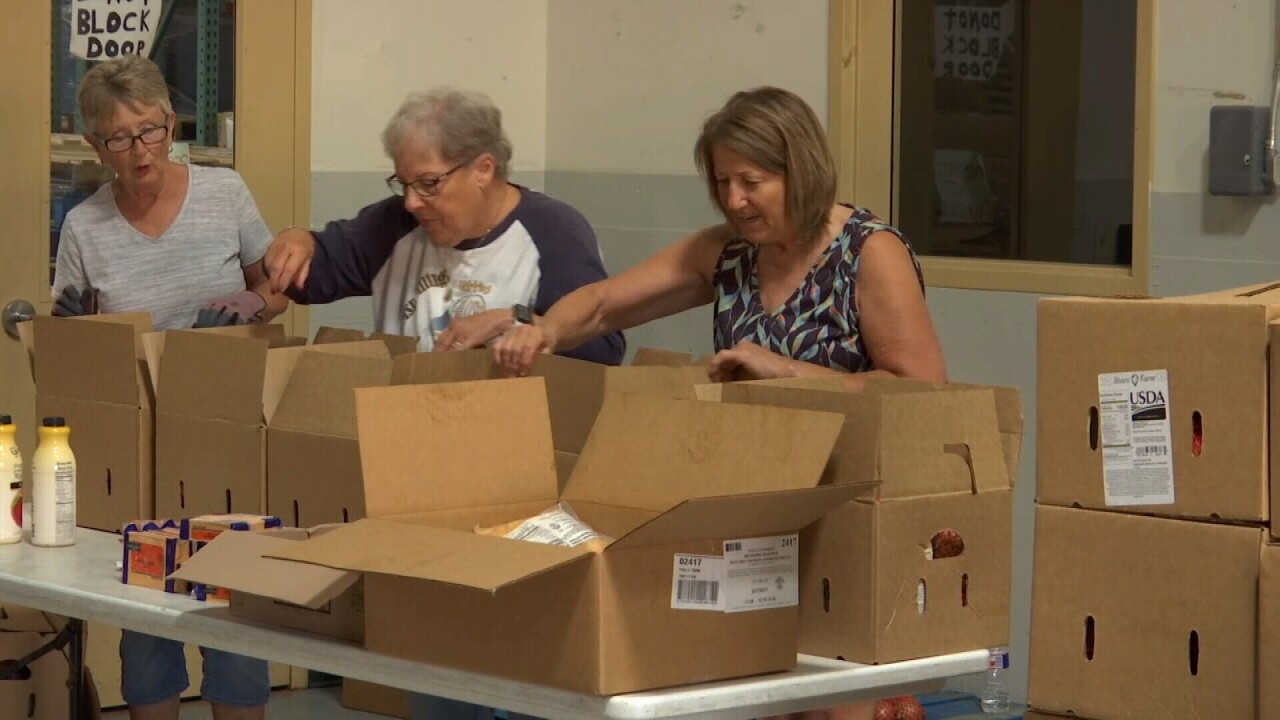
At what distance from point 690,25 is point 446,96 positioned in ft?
6.30

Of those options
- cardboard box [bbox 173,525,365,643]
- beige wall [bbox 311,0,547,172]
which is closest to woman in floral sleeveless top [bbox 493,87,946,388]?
cardboard box [bbox 173,525,365,643]

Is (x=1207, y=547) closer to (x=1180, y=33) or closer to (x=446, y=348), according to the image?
(x=446, y=348)

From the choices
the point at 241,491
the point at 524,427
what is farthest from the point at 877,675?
the point at 241,491

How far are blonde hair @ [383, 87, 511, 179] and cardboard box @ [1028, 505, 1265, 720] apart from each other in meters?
1.42

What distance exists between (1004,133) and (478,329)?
6.41ft

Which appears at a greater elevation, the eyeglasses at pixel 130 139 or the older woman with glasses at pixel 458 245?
the eyeglasses at pixel 130 139

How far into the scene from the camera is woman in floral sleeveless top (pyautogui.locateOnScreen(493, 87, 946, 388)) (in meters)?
2.50

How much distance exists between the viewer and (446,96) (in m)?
3.06

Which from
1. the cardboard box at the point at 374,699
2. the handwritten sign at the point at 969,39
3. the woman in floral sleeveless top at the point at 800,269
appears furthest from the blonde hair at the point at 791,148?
the cardboard box at the point at 374,699

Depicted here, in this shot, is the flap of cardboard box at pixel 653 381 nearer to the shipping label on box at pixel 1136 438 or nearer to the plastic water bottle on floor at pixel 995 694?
the shipping label on box at pixel 1136 438

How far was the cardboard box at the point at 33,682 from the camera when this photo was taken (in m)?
3.04

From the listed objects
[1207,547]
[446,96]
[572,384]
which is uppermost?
[446,96]

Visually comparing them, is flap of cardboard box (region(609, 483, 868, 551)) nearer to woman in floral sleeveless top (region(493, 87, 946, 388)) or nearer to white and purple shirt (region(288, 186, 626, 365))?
woman in floral sleeveless top (region(493, 87, 946, 388))

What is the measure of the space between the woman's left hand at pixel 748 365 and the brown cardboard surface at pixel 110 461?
3.20 feet
